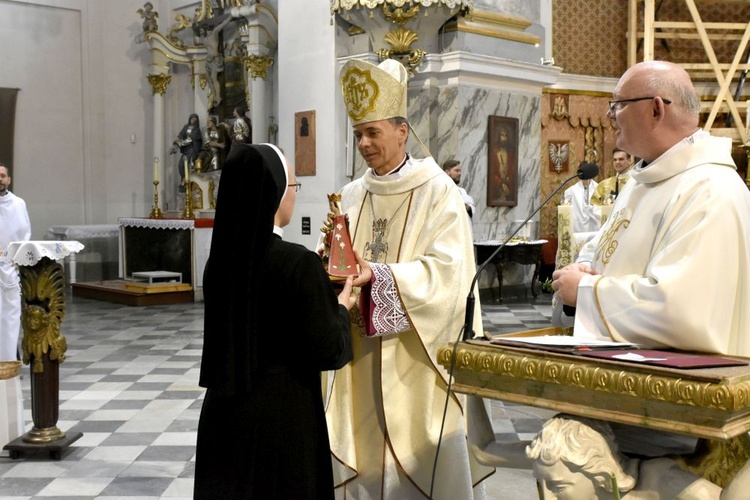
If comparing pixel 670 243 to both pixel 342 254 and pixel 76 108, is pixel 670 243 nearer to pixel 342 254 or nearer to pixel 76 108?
pixel 342 254

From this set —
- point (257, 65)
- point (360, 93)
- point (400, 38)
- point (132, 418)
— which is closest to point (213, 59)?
point (257, 65)

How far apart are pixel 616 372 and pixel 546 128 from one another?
42.1ft

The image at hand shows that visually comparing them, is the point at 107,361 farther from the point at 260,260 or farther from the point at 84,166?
the point at 84,166

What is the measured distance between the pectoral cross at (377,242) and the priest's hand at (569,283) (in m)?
1.12

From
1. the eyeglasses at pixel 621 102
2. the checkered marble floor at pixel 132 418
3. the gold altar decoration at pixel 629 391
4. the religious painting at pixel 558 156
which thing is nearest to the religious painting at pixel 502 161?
the checkered marble floor at pixel 132 418

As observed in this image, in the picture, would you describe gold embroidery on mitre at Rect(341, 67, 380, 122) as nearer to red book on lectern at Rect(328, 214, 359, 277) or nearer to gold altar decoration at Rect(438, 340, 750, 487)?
red book on lectern at Rect(328, 214, 359, 277)

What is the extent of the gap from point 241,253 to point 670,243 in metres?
1.16

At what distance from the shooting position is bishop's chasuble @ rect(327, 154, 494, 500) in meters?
3.25

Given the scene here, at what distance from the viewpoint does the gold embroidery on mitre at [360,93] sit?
3.38 metres

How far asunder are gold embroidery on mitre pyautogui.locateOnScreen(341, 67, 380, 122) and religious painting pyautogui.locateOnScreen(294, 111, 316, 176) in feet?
25.6

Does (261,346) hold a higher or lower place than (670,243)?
lower

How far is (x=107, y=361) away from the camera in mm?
7926

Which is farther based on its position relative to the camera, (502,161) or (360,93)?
(502,161)

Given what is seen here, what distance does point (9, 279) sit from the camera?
7465mm
